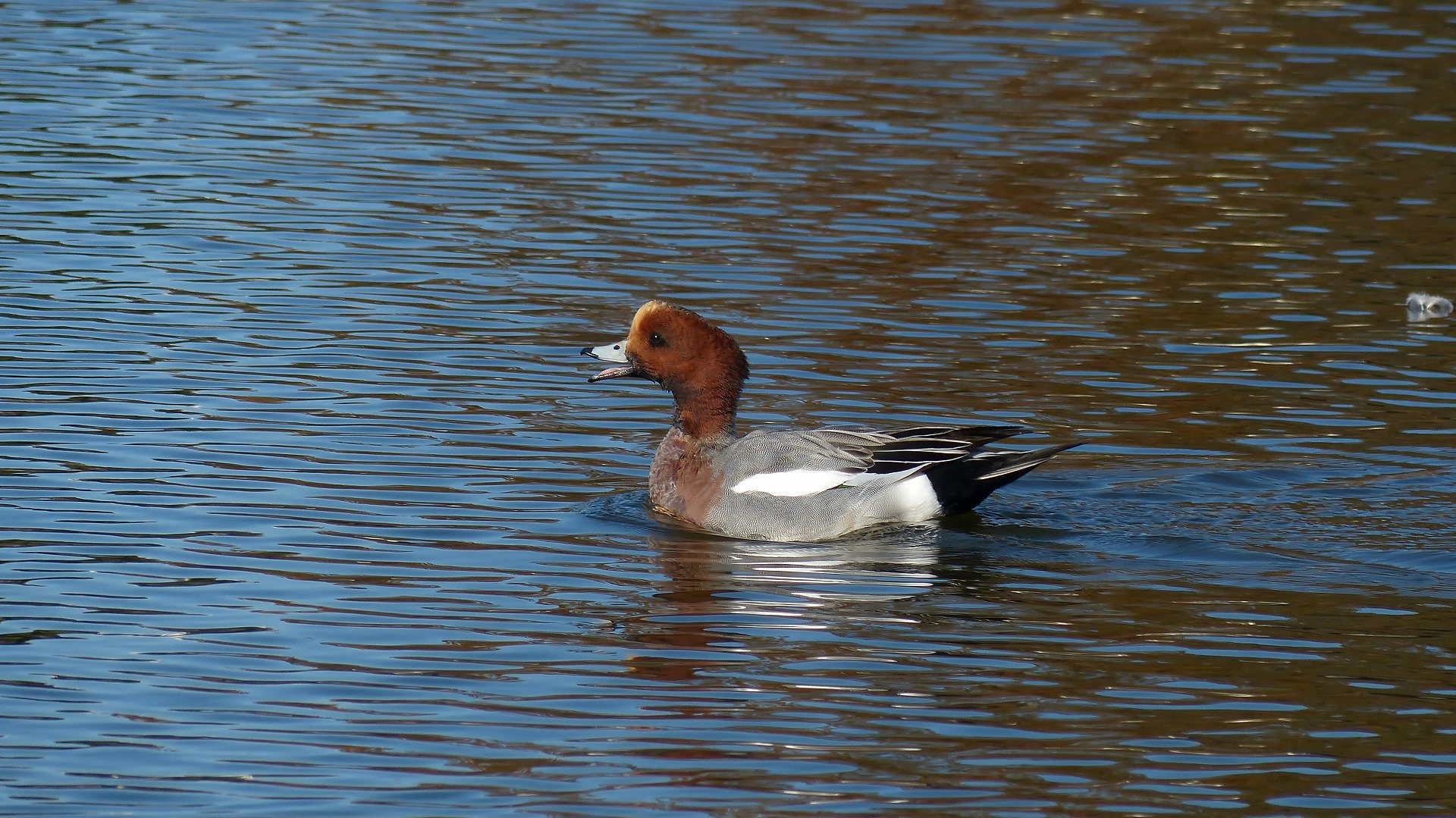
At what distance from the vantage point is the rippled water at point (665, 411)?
6211 mm

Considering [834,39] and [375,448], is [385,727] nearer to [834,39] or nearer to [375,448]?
[375,448]

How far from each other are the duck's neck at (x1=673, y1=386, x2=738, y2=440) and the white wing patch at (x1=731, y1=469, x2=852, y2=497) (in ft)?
1.72

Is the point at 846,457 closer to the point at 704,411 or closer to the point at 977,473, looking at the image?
the point at 977,473

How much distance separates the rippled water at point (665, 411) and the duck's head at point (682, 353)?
548mm

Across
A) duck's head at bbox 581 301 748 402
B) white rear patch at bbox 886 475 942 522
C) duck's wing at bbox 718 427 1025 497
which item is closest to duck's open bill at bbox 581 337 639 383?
duck's head at bbox 581 301 748 402

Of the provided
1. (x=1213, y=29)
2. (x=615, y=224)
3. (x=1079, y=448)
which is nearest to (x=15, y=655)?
(x=1079, y=448)

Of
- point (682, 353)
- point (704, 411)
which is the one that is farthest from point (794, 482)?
point (682, 353)

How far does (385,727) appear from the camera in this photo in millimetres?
6246

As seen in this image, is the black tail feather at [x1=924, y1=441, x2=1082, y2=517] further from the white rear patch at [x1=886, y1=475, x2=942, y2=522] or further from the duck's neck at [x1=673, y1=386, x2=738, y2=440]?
the duck's neck at [x1=673, y1=386, x2=738, y2=440]

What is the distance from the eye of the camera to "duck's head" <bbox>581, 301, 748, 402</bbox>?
9562 mm

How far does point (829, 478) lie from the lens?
898cm

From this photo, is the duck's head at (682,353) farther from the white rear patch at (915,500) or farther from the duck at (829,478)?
the white rear patch at (915,500)

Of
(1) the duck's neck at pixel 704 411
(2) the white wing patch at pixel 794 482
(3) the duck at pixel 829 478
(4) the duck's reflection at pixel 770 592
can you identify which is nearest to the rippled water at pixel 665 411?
(4) the duck's reflection at pixel 770 592

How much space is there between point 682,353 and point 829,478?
1079 mm
